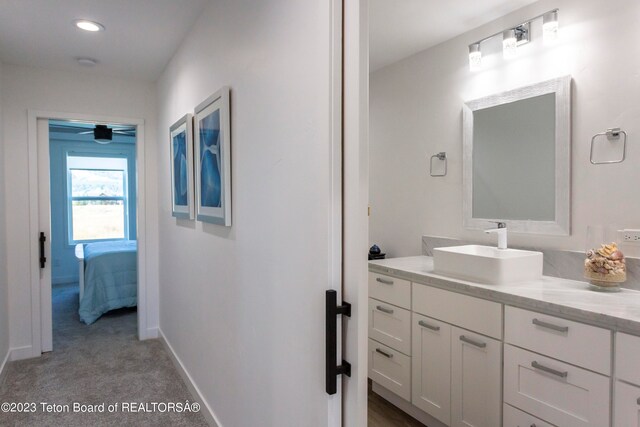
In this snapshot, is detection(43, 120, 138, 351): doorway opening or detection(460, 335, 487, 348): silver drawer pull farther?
detection(43, 120, 138, 351): doorway opening

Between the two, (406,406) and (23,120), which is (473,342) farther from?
(23,120)

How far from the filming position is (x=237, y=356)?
1.88 metres

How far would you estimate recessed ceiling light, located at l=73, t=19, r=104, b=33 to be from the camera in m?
2.47

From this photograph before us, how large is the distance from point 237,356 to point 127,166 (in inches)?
234

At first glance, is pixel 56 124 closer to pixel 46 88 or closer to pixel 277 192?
pixel 46 88

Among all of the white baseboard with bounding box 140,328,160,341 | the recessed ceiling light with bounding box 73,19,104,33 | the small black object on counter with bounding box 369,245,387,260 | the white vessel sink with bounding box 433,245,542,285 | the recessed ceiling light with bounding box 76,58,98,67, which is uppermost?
A: the recessed ceiling light with bounding box 76,58,98,67

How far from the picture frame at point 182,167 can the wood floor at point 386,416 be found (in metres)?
1.71

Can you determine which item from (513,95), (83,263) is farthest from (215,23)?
(83,263)

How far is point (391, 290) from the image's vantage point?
2.44 meters

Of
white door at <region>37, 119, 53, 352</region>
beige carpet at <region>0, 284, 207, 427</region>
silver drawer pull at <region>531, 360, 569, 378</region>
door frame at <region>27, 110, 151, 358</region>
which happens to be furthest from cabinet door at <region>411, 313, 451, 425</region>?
white door at <region>37, 119, 53, 352</region>

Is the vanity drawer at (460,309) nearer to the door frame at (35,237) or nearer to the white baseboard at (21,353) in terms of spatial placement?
the door frame at (35,237)

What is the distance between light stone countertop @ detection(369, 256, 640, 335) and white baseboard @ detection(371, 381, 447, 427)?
31.1 inches

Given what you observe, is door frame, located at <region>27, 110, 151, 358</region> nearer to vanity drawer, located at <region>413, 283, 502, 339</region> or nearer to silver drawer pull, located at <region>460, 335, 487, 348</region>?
vanity drawer, located at <region>413, 283, 502, 339</region>

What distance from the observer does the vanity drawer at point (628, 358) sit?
132cm
